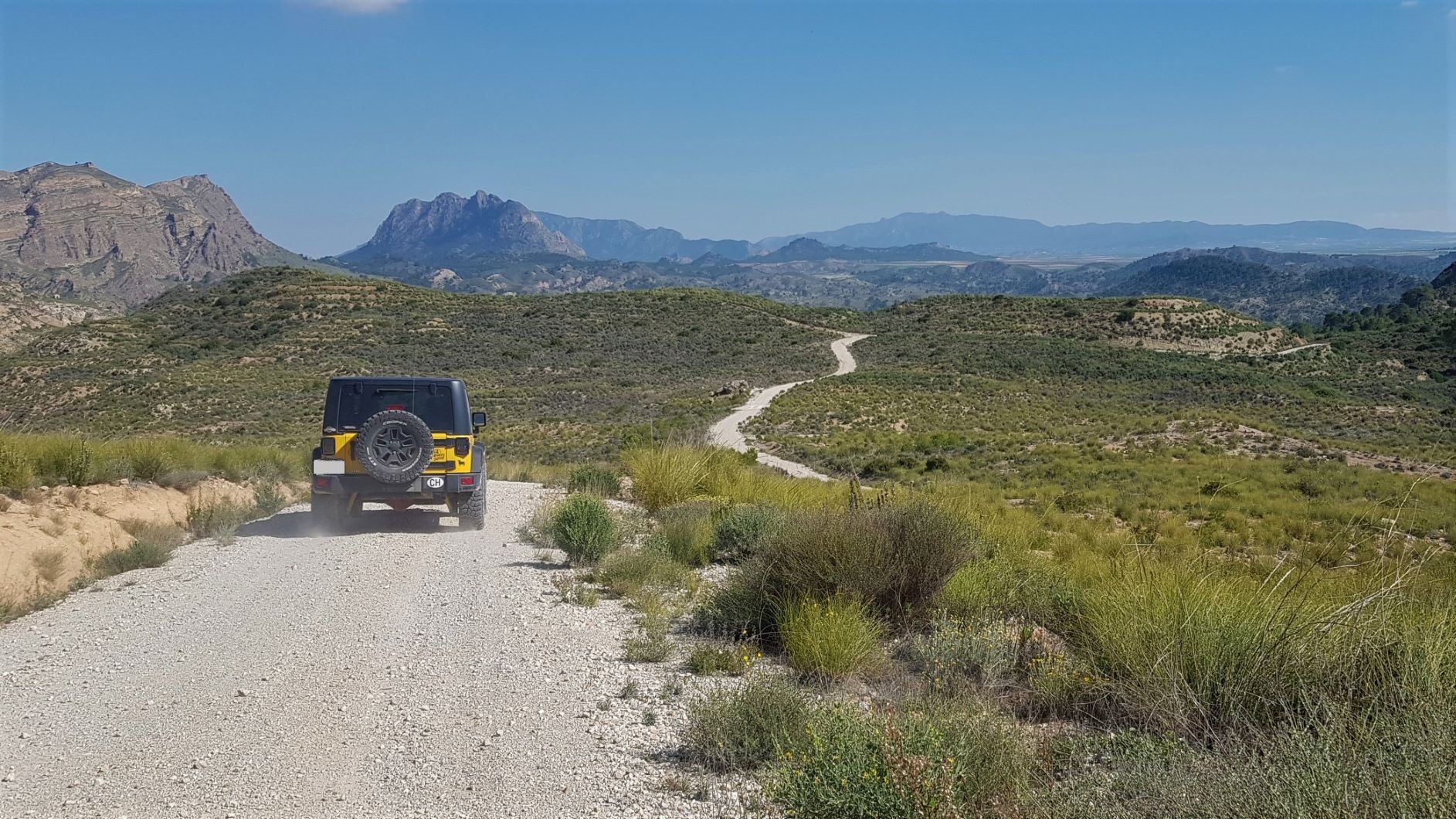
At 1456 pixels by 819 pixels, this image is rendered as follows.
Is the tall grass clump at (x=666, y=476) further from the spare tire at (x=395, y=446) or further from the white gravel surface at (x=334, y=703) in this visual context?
the white gravel surface at (x=334, y=703)

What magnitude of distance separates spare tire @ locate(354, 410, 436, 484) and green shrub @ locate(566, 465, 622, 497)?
157 inches

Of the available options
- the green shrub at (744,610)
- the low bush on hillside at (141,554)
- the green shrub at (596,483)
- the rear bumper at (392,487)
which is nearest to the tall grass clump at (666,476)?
the green shrub at (596,483)

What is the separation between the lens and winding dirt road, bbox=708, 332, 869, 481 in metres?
30.0

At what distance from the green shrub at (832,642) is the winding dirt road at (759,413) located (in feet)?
42.8

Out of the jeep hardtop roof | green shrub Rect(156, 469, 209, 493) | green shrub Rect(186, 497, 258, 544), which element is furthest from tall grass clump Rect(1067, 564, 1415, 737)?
Answer: green shrub Rect(156, 469, 209, 493)

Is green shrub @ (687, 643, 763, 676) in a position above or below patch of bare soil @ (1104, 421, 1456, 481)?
above

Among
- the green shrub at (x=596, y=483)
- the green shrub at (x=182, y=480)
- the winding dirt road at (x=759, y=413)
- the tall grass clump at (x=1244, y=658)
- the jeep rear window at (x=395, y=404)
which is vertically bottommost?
the winding dirt road at (x=759, y=413)

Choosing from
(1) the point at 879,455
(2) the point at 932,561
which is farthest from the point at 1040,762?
(1) the point at 879,455

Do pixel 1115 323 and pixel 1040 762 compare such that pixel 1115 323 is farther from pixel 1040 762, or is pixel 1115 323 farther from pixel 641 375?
pixel 1040 762

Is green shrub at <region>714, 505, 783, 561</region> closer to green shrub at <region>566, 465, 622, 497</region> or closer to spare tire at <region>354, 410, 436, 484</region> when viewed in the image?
spare tire at <region>354, 410, 436, 484</region>

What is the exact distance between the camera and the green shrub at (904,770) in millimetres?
3830

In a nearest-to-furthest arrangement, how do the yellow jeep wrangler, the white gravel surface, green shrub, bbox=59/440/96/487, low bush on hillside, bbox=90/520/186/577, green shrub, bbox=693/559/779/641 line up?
1. the white gravel surface
2. green shrub, bbox=693/559/779/641
3. low bush on hillside, bbox=90/520/186/577
4. the yellow jeep wrangler
5. green shrub, bbox=59/440/96/487

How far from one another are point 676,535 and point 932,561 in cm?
406

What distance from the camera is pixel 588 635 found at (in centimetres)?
769
